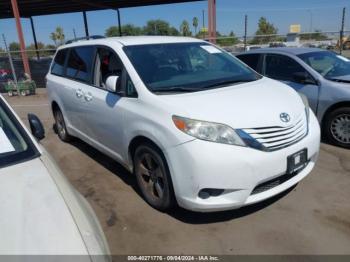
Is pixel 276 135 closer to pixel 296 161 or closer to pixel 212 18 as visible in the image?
pixel 296 161

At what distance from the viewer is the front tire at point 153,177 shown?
121 inches

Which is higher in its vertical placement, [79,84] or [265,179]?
[79,84]

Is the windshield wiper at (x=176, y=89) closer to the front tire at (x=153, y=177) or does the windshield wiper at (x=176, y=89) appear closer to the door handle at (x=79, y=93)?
the front tire at (x=153, y=177)

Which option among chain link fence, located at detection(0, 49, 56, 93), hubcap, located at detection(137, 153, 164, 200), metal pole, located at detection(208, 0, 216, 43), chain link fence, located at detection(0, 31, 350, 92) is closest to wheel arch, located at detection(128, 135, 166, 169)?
hubcap, located at detection(137, 153, 164, 200)

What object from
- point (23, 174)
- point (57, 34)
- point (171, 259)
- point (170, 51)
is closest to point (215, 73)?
point (170, 51)

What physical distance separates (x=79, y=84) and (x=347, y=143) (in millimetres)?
4176

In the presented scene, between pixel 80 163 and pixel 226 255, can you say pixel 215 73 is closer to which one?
pixel 226 255

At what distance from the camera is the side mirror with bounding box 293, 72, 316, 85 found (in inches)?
204

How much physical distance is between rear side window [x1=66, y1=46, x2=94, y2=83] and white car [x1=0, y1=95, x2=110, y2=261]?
2.39 meters

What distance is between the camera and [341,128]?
496cm

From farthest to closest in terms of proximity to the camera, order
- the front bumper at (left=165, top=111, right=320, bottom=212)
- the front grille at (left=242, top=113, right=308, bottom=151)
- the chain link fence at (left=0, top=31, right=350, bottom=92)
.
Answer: the chain link fence at (left=0, top=31, right=350, bottom=92) < the front grille at (left=242, top=113, right=308, bottom=151) < the front bumper at (left=165, top=111, right=320, bottom=212)

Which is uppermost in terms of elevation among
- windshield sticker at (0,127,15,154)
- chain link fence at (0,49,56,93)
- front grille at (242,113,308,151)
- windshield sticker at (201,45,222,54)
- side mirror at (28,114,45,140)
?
windshield sticker at (201,45,222,54)

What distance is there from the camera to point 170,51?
396 centimetres

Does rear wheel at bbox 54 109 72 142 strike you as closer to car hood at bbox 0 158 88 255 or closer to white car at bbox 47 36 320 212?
white car at bbox 47 36 320 212
